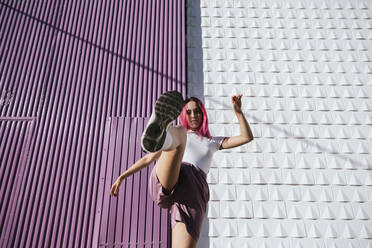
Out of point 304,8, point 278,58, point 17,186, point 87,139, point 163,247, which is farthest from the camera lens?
point 304,8

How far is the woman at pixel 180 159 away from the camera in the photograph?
1.42m

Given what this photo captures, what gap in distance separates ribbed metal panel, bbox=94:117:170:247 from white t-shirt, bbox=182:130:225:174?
1455 mm

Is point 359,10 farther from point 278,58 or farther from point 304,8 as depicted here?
point 278,58

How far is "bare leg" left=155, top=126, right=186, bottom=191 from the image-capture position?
1.45 m

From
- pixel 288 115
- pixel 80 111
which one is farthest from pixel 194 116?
pixel 288 115

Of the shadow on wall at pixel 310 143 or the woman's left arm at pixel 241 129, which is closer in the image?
the woman's left arm at pixel 241 129

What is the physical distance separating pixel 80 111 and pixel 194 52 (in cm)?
209

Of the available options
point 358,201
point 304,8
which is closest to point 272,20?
point 304,8

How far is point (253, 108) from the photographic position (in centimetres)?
398

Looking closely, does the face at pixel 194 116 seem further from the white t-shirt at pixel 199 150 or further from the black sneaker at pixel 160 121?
the black sneaker at pixel 160 121

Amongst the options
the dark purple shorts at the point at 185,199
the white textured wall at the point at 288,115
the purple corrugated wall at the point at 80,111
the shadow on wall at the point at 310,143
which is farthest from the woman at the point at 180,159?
the shadow on wall at the point at 310,143

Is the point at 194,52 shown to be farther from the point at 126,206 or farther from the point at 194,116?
the point at 126,206

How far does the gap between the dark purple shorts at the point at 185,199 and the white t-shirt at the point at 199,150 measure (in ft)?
0.54

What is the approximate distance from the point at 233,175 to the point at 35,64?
3648 mm
